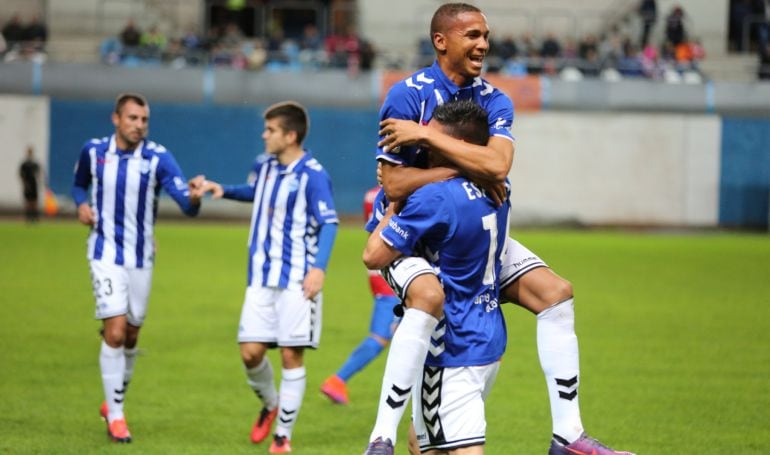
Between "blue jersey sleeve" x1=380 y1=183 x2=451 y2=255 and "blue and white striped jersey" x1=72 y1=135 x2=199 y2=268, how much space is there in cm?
336

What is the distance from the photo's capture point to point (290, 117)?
7.71 m

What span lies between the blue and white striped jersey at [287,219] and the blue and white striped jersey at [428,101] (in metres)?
2.49

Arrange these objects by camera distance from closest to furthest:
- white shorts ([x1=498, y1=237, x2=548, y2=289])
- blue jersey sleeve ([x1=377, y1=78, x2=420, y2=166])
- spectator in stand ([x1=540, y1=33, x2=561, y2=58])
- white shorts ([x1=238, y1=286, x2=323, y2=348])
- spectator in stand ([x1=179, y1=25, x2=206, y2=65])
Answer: blue jersey sleeve ([x1=377, y1=78, x2=420, y2=166]), white shorts ([x1=498, y1=237, x2=548, y2=289]), white shorts ([x1=238, y1=286, x2=323, y2=348]), spectator in stand ([x1=179, y1=25, x2=206, y2=65]), spectator in stand ([x1=540, y1=33, x2=561, y2=58])

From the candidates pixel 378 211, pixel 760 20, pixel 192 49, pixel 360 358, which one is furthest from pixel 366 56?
pixel 378 211

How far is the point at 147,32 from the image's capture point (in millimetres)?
33750

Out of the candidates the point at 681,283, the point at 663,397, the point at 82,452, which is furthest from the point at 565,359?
the point at 681,283

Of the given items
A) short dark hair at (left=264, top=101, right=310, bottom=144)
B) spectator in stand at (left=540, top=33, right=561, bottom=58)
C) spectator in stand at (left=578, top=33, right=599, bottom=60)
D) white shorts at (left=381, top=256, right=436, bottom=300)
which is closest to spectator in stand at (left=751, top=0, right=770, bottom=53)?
spectator in stand at (left=578, top=33, right=599, bottom=60)

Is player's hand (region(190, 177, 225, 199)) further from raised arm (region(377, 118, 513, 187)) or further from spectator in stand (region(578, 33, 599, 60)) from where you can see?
spectator in stand (region(578, 33, 599, 60))

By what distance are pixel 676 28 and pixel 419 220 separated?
105ft

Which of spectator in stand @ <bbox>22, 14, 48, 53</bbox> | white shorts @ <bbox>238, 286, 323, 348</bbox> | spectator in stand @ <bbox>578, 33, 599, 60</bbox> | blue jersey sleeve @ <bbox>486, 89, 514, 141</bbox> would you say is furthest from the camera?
spectator in stand @ <bbox>578, 33, 599, 60</bbox>

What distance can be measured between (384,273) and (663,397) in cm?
516

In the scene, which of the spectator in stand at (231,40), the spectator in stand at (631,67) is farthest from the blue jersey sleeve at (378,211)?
the spectator in stand at (631,67)

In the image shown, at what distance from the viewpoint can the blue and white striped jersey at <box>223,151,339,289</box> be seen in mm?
7625

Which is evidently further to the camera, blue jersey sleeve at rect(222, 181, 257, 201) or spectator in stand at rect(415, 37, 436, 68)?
spectator in stand at rect(415, 37, 436, 68)
